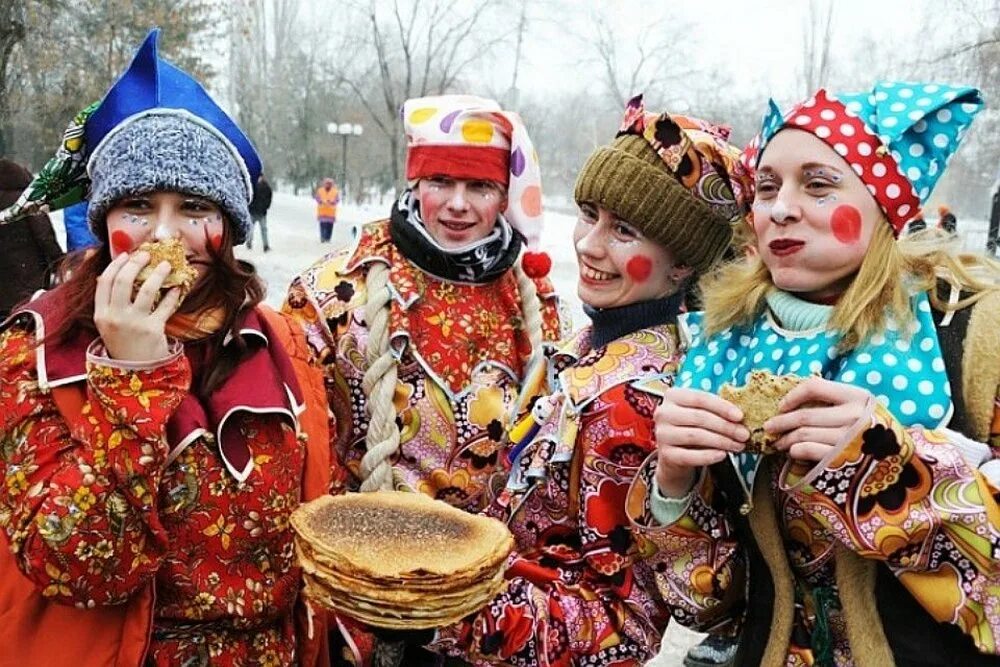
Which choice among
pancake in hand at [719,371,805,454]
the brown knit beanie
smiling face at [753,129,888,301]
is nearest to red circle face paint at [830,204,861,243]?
smiling face at [753,129,888,301]

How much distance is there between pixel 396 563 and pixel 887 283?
1.12 metres

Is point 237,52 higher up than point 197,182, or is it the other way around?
point 197,182

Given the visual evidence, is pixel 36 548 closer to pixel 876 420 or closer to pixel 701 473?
pixel 701 473

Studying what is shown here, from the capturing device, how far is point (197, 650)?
6.27 feet

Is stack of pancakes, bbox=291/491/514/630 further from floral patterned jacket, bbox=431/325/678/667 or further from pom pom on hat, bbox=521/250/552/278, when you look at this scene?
pom pom on hat, bbox=521/250/552/278

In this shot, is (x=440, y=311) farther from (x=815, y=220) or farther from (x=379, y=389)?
(x=815, y=220)

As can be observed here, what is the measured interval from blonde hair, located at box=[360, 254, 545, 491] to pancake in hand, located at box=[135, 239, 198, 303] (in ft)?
3.40

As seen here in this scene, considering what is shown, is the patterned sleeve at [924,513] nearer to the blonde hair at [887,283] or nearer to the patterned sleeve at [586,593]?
the blonde hair at [887,283]

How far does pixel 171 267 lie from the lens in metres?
1.77

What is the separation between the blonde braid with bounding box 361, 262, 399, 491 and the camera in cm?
272

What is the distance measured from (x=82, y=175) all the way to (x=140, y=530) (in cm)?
97

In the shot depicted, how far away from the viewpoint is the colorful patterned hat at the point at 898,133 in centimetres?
174

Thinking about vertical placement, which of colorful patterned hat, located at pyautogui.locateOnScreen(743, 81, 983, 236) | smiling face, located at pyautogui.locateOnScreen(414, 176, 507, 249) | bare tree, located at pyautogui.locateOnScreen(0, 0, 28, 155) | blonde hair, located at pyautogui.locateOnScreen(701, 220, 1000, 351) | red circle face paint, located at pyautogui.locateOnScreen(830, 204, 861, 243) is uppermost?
colorful patterned hat, located at pyautogui.locateOnScreen(743, 81, 983, 236)

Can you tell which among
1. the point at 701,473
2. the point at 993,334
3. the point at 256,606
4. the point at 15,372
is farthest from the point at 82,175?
the point at 993,334
